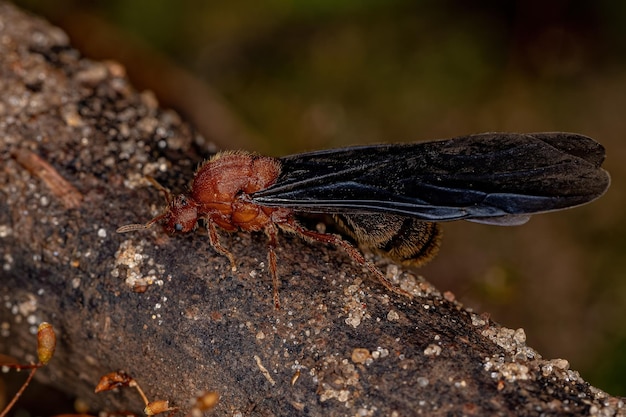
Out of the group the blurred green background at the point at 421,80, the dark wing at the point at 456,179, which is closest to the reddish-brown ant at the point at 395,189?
the dark wing at the point at 456,179

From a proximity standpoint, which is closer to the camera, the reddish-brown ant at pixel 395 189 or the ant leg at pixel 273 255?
the ant leg at pixel 273 255

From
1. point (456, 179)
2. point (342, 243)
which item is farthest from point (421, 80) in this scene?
point (342, 243)

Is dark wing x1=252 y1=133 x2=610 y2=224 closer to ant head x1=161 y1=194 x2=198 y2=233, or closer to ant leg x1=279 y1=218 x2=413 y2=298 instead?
ant leg x1=279 y1=218 x2=413 y2=298

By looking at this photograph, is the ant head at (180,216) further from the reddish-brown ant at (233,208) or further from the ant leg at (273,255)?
the ant leg at (273,255)

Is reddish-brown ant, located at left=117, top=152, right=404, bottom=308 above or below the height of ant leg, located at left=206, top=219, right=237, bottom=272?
above

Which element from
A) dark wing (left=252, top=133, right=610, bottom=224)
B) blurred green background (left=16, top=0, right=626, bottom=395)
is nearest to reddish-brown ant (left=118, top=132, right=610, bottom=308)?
dark wing (left=252, top=133, right=610, bottom=224)

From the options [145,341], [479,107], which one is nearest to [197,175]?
[145,341]
